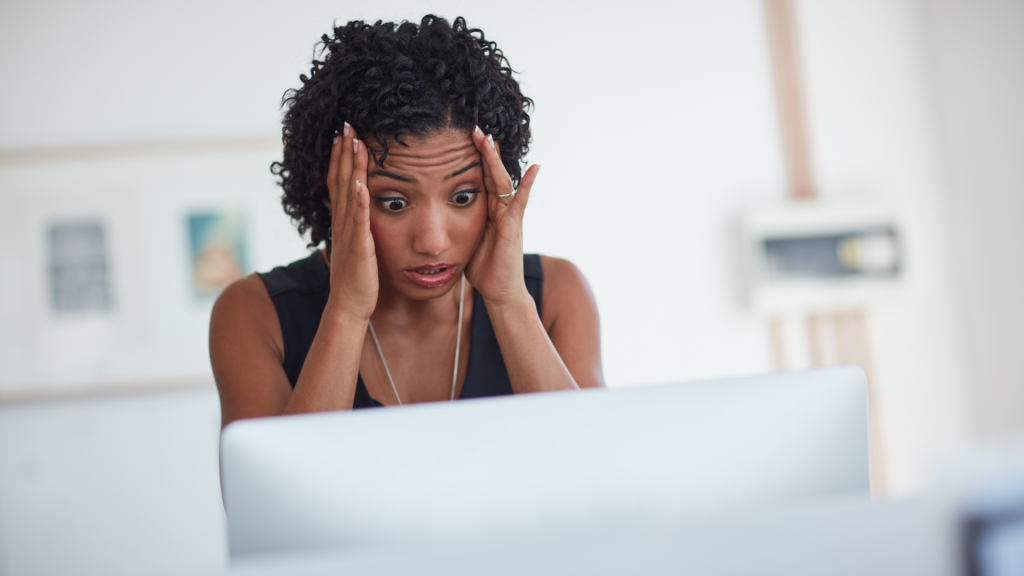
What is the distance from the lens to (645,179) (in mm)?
2660

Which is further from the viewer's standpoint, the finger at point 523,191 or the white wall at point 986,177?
the white wall at point 986,177

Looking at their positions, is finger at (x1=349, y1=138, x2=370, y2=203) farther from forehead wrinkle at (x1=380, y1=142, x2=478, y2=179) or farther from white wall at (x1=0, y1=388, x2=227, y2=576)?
white wall at (x1=0, y1=388, x2=227, y2=576)

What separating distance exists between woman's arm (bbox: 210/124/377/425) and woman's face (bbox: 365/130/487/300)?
1.7 inches

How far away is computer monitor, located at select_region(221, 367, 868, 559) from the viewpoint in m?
0.48

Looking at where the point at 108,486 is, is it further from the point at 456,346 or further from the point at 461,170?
the point at 461,170

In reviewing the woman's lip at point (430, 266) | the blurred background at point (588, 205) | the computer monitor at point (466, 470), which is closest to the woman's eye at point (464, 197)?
the woman's lip at point (430, 266)

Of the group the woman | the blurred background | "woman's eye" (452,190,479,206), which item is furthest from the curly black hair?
the blurred background

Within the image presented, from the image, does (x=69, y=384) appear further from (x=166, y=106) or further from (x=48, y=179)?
(x=166, y=106)

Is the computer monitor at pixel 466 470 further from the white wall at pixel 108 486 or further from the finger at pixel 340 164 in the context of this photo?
the white wall at pixel 108 486

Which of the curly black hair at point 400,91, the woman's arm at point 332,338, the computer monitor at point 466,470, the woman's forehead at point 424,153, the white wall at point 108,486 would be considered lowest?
the white wall at point 108,486

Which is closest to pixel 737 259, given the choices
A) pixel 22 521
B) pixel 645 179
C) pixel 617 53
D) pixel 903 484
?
pixel 645 179

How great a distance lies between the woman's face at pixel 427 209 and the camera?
1.09m

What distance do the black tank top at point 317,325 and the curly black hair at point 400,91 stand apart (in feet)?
0.56

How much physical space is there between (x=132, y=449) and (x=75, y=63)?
1.35 m
